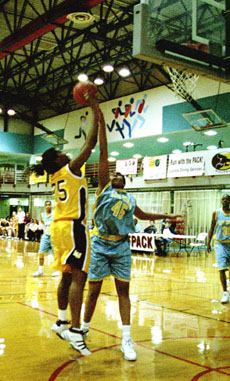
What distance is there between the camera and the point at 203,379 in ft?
10.6

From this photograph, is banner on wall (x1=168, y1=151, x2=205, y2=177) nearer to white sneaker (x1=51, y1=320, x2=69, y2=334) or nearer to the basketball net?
the basketball net

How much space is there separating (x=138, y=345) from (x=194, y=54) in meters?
3.50

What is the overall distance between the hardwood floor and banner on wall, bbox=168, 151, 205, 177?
10.2 metres

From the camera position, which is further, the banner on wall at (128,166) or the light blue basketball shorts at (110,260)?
the banner on wall at (128,166)

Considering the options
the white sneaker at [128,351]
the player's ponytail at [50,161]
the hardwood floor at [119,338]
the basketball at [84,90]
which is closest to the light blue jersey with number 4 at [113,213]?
the player's ponytail at [50,161]

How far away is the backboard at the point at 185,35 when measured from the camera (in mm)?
4988

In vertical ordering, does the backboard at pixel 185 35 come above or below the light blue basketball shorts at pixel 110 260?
above

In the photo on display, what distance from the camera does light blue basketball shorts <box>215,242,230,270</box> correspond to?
6.81 metres

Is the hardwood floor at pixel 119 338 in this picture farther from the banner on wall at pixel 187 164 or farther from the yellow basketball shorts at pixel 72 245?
the banner on wall at pixel 187 164

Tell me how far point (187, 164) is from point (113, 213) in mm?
14607

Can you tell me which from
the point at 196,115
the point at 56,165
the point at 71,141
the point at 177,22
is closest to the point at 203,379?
the point at 56,165

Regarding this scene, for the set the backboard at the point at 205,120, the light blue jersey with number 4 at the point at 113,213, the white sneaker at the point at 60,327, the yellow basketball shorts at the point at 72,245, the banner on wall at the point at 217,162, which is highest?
the backboard at the point at 205,120

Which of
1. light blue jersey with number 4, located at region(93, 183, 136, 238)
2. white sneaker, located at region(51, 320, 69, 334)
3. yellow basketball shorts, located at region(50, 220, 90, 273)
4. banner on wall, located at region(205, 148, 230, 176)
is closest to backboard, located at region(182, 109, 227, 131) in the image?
banner on wall, located at region(205, 148, 230, 176)

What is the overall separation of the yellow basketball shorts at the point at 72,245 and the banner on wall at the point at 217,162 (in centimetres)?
1348
